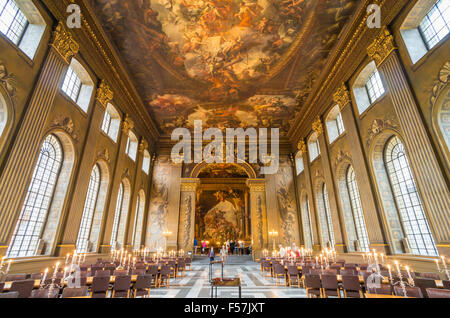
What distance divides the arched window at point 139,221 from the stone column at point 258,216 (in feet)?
28.0

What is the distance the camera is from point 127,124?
13641 millimetres

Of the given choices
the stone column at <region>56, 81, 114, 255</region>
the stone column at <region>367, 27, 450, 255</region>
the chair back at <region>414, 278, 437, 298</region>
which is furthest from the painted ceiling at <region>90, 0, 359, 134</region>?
the chair back at <region>414, 278, 437, 298</region>

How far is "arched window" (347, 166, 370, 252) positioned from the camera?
1046 cm

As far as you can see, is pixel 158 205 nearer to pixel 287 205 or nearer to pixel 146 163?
pixel 146 163

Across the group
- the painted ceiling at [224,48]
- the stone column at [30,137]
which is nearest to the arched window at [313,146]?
the painted ceiling at [224,48]

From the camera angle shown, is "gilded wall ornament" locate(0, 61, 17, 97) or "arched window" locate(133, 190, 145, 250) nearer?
"gilded wall ornament" locate(0, 61, 17, 97)

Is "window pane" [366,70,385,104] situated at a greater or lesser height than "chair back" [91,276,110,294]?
greater

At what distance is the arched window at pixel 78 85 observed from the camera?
9211 millimetres

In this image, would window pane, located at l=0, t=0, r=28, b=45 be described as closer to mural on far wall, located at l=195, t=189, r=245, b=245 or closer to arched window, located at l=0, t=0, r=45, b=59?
arched window, located at l=0, t=0, r=45, b=59

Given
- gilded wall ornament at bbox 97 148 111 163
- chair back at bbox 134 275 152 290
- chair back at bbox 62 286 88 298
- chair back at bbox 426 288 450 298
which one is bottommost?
chair back at bbox 134 275 152 290

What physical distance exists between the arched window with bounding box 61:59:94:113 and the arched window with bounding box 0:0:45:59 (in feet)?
6.31

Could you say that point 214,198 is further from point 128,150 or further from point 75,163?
point 75,163

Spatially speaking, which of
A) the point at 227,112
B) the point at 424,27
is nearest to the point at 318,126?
the point at 227,112
